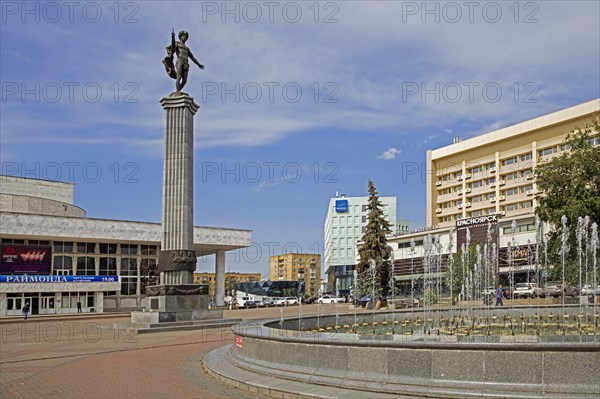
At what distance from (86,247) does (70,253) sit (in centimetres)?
192

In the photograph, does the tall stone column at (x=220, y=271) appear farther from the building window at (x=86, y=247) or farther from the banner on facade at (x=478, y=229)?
the banner on facade at (x=478, y=229)

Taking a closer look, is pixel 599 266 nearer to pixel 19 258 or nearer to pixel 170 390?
pixel 170 390

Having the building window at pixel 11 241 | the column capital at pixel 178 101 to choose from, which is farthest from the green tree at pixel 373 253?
the building window at pixel 11 241

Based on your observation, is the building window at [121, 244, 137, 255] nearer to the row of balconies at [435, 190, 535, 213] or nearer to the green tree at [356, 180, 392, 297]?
the green tree at [356, 180, 392, 297]

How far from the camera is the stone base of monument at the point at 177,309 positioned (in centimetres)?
2627

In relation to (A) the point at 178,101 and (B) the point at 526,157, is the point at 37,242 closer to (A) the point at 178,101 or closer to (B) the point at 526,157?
(A) the point at 178,101

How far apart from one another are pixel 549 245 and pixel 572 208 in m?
4.07

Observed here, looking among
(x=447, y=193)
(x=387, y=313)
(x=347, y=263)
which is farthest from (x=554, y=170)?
(x=347, y=263)

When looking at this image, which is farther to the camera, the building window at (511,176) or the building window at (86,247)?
the building window at (511,176)

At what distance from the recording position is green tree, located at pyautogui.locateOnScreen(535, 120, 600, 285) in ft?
101

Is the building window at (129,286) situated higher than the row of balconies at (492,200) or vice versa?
the row of balconies at (492,200)

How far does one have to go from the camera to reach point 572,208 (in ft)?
101

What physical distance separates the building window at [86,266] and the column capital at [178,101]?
115 feet

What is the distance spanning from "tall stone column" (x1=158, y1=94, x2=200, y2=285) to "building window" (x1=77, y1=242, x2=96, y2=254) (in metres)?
34.6
